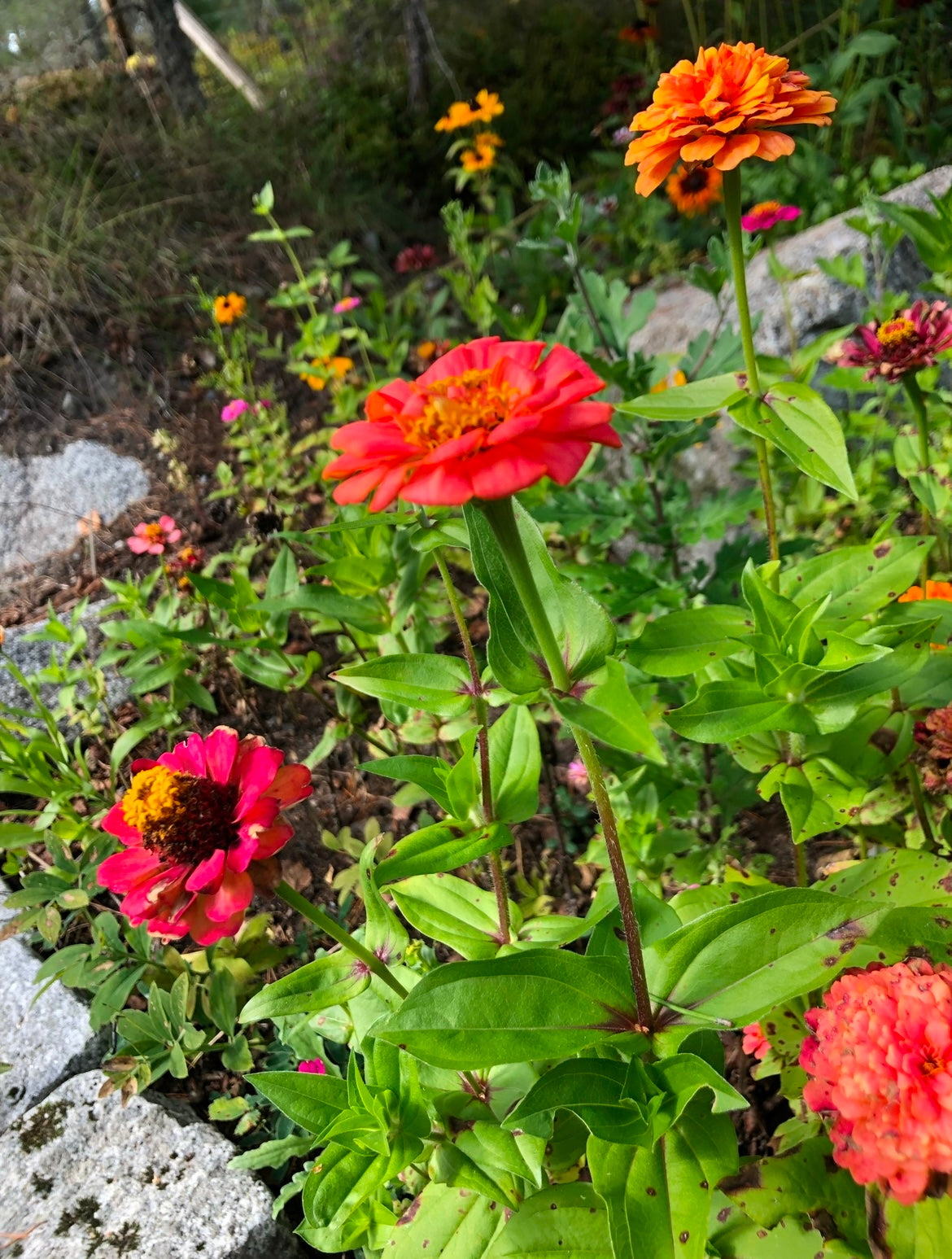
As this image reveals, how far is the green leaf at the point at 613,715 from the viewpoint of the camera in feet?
2.35

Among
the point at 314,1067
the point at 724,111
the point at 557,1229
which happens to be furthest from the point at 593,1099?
the point at 724,111

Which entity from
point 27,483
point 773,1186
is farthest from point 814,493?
A: point 27,483

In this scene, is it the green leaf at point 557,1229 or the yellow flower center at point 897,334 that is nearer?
the green leaf at point 557,1229

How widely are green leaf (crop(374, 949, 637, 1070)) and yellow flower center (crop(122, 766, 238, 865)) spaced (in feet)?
0.91

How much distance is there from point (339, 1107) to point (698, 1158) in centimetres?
48

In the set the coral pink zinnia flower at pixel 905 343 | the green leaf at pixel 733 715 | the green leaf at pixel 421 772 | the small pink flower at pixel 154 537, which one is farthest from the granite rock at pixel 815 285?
the green leaf at pixel 421 772

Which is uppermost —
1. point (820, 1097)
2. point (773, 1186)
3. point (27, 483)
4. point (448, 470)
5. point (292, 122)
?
point (292, 122)

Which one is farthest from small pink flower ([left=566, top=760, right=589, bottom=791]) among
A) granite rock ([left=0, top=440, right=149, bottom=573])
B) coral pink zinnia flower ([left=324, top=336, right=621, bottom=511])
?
granite rock ([left=0, top=440, right=149, bottom=573])

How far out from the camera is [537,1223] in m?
1.02

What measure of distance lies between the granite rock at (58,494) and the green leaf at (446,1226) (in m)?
2.74

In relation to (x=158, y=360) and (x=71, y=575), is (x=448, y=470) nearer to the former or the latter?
(x=71, y=575)

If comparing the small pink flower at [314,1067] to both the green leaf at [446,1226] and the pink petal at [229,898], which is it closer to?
the green leaf at [446,1226]

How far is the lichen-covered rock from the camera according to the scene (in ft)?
4.35

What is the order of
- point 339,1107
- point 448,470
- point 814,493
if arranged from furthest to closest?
1. point 814,493
2. point 339,1107
3. point 448,470
